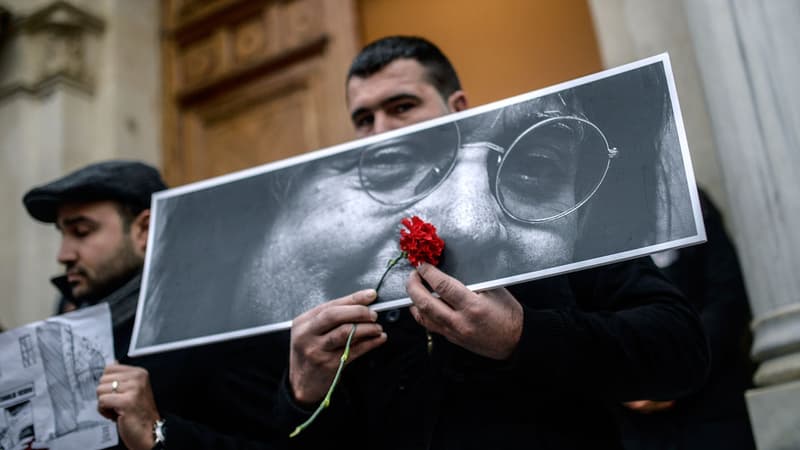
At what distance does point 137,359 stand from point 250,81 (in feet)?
8.20

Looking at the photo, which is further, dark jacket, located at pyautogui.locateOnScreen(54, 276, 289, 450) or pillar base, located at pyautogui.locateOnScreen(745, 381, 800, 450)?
pillar base, located at pyautogui.locateOnScreen(745, 381, 800, 450)

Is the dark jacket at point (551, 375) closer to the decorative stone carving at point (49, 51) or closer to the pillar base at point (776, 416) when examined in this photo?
the pillar base at point (776, 416)

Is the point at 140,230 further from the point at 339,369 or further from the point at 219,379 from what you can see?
the point at 339,369

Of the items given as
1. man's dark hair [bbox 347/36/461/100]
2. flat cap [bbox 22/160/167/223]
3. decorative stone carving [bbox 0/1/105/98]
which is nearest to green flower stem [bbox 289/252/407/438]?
man's dark hair [bbox 347/36/461/100]

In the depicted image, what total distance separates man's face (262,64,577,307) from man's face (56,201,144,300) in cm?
67

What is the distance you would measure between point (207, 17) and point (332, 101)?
3.42 ft

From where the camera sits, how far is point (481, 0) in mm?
3896

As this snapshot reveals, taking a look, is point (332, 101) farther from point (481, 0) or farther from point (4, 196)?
point (4, 196)

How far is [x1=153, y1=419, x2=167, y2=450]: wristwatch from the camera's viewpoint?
1.62 m

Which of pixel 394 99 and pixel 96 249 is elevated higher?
pixel 394 99

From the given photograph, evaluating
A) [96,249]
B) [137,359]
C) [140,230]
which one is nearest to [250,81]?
[140,230]

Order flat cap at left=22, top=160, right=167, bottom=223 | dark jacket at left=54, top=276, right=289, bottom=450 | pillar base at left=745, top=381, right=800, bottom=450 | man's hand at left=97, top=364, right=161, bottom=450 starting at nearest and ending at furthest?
man's hand at left=97, top=364, right=161, bottom=450
dark jacket at left=54, top=276, right=289, bottom=450
pillar base at left=745, top=381, right=800, bottom=450
flat cap at left=22, top=160, right=167, bottom=223

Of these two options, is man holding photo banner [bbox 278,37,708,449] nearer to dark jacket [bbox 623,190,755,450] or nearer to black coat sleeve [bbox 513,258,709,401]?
black coat sleeve [bbox 513,258,709,401]

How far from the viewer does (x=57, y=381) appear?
171 centimetres
